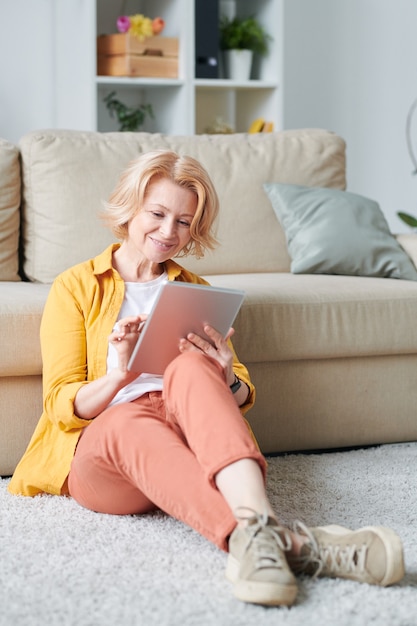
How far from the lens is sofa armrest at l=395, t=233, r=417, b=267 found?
9.12 feet

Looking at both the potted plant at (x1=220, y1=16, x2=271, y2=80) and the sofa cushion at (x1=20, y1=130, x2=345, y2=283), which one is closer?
the sofa cushion at (x1=20, y1=130, x2=345, y2=283)

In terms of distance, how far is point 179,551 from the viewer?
63.9 inches

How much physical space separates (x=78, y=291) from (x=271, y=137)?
135cm

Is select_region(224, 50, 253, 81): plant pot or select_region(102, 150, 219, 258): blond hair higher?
select_region(224, 50, 253, 81): plant pot

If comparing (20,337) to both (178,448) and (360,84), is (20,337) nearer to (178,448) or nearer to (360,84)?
(178,448)

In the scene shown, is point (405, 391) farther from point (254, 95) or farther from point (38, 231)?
point (254, 95)

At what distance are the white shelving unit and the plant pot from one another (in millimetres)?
47

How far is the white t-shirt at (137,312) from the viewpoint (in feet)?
5.79

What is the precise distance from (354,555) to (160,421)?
41cm

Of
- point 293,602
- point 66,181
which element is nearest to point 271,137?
point 66,181

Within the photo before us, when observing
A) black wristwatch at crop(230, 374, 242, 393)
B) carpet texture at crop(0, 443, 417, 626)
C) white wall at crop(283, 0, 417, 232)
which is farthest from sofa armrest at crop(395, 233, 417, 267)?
white wall at crop(283, 0, 417, 232)

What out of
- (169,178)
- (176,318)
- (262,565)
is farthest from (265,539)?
(169,178)

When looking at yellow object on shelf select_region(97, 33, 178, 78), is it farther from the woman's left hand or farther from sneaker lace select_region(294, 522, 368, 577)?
sneaker lace select_region(294, 522, 368, 577)

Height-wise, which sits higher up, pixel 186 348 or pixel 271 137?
pixel 271 137
